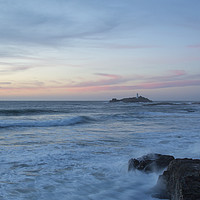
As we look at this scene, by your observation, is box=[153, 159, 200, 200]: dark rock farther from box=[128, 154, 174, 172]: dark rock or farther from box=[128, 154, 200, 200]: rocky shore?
box=[128, 154, 174, 172]: dark rock

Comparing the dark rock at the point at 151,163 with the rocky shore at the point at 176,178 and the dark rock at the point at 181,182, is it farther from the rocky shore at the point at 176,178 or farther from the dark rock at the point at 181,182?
the dark rock at the point at 181,182

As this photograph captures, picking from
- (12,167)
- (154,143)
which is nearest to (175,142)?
(154,143)

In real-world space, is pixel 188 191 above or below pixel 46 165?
above

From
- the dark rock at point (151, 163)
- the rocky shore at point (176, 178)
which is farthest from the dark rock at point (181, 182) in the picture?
the dark rock at point (151, 163)

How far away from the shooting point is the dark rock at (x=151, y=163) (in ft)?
17.1

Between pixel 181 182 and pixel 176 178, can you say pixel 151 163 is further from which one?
pixel 181 182

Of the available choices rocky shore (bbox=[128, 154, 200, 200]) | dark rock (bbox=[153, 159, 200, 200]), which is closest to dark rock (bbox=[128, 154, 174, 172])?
rocky shore (bbox=[128, 154, 200, 200])

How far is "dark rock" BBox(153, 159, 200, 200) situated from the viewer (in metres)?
2.99

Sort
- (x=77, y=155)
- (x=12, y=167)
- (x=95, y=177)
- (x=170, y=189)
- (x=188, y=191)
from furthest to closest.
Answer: (x=77, y=155)
(x=12, y=167)
(x=95, y=177)
(x=170, y=189)
(x=188, y=191)

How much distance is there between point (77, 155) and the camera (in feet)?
22.9

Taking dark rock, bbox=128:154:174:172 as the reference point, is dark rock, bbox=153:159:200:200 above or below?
above

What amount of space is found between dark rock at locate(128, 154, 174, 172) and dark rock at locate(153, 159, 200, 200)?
90 centimetres

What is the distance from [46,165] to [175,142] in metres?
5.93

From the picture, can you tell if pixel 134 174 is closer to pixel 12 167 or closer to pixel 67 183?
pixel 67 183
